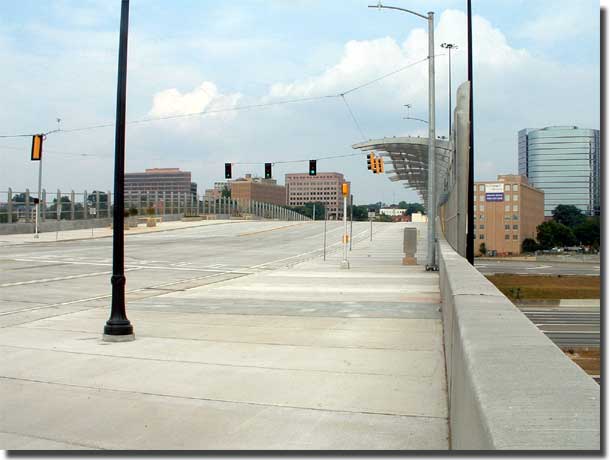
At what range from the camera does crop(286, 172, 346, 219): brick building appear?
159 meters

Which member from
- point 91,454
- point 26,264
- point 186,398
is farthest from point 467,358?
point 26,264

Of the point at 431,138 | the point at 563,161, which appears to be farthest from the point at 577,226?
the point at 431,138

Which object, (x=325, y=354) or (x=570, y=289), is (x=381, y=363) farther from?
(x=570, y=289)

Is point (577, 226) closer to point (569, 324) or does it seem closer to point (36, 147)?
point (569, 324)

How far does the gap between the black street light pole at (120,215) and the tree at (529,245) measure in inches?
2515

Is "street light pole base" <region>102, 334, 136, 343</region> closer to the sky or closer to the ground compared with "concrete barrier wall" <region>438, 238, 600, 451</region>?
closer to the ground

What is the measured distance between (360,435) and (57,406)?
3.20 metres

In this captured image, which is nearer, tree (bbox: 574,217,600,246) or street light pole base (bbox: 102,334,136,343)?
tree (bbox: 574,217,600,246)

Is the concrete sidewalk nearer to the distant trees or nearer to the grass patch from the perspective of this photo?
the distant trees

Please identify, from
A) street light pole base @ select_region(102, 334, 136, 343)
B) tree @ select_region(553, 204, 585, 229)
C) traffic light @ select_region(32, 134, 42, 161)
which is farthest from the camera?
traffic light @ select_region(32, 134, 42, 161)

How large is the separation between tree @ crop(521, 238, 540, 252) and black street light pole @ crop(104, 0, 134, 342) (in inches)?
2515

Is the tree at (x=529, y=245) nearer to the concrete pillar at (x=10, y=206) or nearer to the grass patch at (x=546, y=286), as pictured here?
the grass patch at (x=546, y=286)

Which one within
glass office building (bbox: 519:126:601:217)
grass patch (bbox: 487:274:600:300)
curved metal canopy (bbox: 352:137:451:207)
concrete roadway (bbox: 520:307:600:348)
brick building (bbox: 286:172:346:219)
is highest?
brick building (bbox: 286:172:346:219)

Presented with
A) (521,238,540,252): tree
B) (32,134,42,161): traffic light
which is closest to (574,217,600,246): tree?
(32,134,42,161): traffic light
